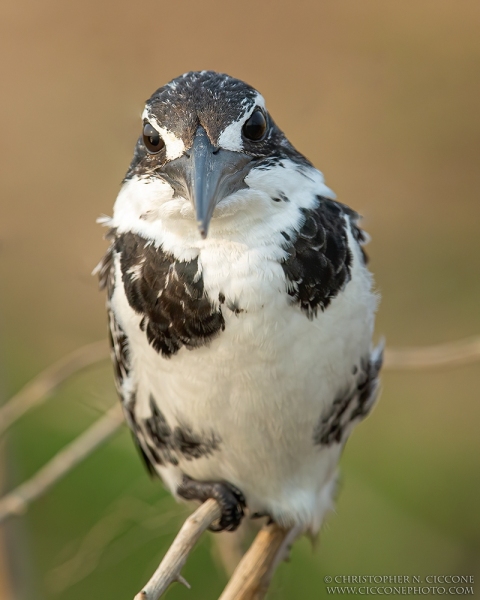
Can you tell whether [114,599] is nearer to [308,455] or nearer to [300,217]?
[308,455]

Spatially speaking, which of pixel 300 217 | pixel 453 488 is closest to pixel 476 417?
pixel 453 488

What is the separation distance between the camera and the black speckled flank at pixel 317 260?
7.62ft

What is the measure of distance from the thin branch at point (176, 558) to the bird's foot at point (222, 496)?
19cm

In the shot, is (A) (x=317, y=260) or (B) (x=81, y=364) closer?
(A) (x=317, y=260)

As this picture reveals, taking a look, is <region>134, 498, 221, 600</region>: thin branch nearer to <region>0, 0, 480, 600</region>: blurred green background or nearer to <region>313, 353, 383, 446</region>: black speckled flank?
<region>313, 353, 383, 446</region>: black speckled flank

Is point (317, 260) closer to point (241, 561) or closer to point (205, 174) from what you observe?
point (205, 174)

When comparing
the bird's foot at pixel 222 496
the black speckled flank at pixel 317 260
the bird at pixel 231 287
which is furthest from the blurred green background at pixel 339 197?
the black speckled flank at pixel 317 260

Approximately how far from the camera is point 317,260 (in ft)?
7.73

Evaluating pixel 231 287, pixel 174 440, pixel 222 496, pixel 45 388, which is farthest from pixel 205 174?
pixel 45 388

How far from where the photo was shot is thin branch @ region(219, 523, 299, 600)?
8.61 feet

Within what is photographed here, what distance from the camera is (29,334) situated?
18.2 ft

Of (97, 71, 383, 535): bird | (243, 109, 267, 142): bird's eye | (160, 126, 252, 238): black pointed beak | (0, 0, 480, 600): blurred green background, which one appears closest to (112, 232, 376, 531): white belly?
(97, 71, 383, 535): bird

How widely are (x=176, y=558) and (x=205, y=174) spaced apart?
3.13 feet

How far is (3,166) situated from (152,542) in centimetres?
286
